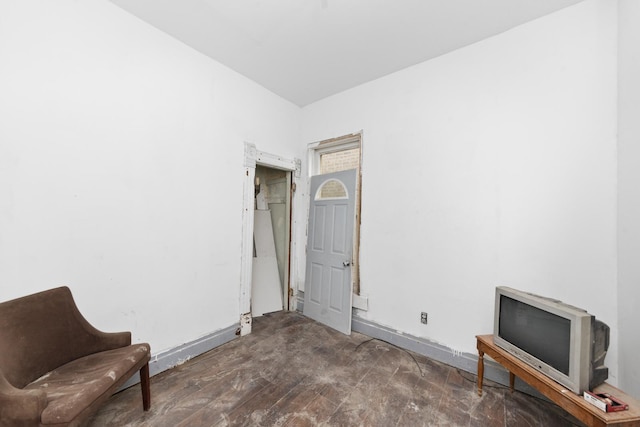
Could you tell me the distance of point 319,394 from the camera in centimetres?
194

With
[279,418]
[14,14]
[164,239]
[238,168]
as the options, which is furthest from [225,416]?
[14,14]

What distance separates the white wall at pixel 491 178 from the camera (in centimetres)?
184

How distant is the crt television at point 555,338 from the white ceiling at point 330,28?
229 centimetres

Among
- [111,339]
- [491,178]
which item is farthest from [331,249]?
[111,339]

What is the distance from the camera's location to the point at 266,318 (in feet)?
11.3

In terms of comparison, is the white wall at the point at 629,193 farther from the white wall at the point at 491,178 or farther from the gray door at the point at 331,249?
the gray door at the point at 331,249

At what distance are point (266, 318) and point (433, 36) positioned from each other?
12.6ft

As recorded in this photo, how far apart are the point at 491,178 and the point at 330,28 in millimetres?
2035

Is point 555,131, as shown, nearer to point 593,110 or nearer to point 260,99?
point 593,110

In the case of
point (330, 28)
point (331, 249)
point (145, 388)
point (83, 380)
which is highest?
point (330, 28)

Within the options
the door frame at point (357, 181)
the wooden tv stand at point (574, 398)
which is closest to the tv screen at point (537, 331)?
the wooden tv stand at point (574, 398)

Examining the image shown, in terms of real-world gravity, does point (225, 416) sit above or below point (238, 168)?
below

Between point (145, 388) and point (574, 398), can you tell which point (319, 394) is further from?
point (574, 398)

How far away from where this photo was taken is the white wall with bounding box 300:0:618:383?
1.84 metres
